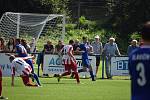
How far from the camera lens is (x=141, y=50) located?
28.9 ft

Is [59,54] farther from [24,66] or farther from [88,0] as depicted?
[88,0]

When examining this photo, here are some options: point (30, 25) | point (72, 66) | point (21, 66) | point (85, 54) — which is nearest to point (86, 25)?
point (30, 25)

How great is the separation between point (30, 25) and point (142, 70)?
1284 inches

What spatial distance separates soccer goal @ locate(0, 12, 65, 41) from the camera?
39.5 meters

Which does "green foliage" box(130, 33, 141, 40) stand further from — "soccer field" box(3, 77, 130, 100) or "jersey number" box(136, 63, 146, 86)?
"jersey number" box(136, 63, 146, 86)

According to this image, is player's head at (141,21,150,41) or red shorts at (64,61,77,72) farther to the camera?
red shorts at (64,61,77,72)

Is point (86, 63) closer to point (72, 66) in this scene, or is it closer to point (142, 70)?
point (72, 66)

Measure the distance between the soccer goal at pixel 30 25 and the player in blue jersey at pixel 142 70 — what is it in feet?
97.4

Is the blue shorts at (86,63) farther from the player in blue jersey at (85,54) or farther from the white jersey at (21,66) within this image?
the white jersey at (21,66)

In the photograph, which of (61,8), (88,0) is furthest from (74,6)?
(61,8)

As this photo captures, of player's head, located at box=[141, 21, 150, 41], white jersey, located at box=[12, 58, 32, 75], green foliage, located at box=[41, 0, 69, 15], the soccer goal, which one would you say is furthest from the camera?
green foliage, located at box=[41, 0, 69, 15]

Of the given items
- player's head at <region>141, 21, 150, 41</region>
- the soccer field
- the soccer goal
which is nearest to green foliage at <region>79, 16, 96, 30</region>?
the soccer goal

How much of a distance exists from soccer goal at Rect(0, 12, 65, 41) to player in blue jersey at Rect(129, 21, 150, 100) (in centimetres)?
2969

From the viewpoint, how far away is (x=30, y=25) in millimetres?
41094
